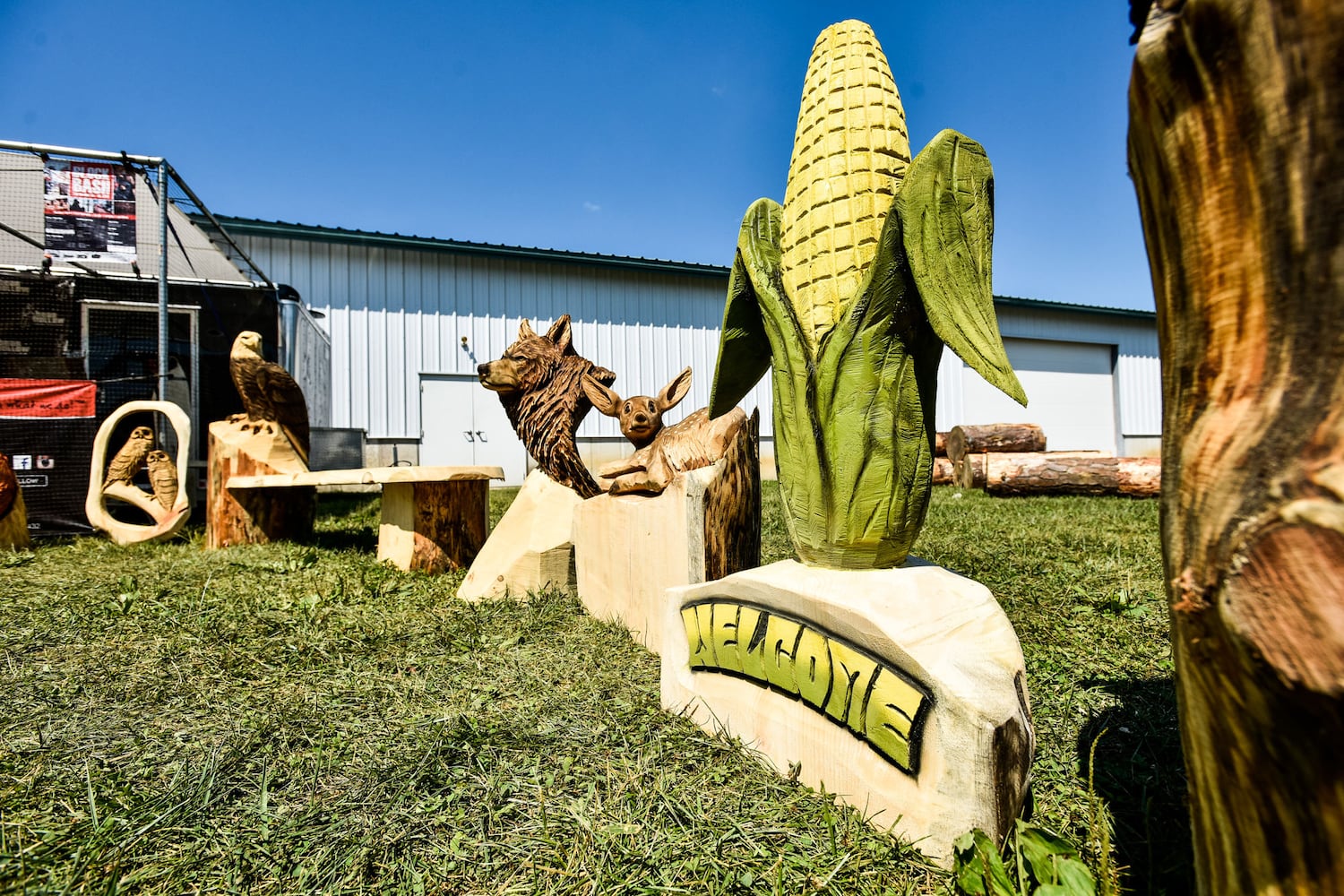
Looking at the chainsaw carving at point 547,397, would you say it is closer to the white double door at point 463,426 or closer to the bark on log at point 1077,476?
the bark on log at point 1077,476

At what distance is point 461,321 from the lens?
10.9 meters

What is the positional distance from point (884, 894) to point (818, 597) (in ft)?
2.04

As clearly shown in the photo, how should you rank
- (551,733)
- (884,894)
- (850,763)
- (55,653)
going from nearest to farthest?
(884,894), (850,763), (551,733), (55,653)

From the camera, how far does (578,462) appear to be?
3.97 metres

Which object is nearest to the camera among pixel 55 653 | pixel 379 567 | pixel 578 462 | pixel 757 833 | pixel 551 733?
pixel 757 833

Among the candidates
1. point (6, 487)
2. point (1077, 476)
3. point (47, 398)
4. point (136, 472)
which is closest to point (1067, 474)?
point (1077, 476)

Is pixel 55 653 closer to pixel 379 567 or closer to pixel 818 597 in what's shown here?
pixel 379 567

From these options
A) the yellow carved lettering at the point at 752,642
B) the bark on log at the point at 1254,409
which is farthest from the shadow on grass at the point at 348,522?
the bark on log at the point at 1254,409

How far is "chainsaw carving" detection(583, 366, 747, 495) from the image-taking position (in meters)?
2.87

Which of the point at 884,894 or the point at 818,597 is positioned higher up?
the point at 818,597

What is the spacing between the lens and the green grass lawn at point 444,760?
140cm

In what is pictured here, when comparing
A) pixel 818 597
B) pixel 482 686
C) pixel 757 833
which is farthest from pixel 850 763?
pixel 482 686

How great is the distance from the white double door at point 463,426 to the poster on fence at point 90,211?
4446 millimetres

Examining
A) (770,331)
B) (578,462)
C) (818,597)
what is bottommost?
(818,597)
